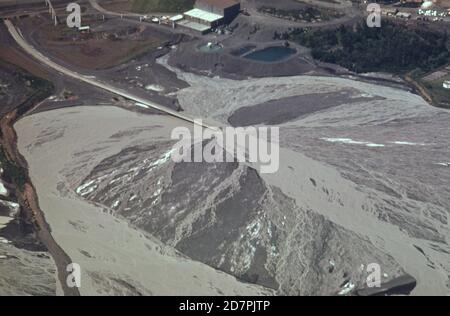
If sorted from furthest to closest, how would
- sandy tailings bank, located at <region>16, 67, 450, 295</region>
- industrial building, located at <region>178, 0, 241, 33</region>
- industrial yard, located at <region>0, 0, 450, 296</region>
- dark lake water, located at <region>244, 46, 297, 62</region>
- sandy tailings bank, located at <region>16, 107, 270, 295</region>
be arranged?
industrial building, located at <region>178, 0, 241, 33</region>, dark lake water, located at <region>244, 46, 297, 62</region>, industrial yard, located at <region>0, 0, 450, 296</region>, sandy tailings bank, located at <region>16, 67, 450, 295</region>, sandy tailings bank, located at <region>16, 107, 270, 295</region>

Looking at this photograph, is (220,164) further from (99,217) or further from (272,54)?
(272,54)

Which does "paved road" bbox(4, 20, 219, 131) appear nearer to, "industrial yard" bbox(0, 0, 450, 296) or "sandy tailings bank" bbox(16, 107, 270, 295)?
"industrial yard" bbox(0, 0, 450, 296)

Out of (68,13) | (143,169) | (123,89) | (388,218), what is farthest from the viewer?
(68,13)

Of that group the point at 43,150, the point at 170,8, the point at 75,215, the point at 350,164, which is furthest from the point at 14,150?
the point at 170,8

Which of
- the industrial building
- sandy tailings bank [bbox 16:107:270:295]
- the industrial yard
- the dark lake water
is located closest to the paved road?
the industrial yard

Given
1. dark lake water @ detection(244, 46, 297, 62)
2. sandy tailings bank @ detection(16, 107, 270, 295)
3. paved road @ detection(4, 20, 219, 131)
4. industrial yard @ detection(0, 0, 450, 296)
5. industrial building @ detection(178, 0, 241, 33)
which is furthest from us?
industrial building @ detection(178, 0, 241, 33)
